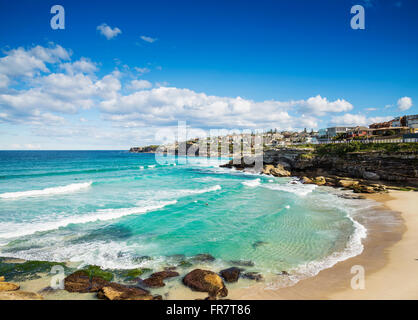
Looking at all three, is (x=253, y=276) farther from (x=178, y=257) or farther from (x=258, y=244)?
(x=178, y=257)

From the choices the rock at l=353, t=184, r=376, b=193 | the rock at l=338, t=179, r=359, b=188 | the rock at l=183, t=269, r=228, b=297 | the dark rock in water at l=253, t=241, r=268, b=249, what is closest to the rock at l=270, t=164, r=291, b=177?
the rock at l=338, t=179, r=359, b=188

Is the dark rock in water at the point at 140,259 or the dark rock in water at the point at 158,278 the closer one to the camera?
the dark rock in water at the point at 158,278

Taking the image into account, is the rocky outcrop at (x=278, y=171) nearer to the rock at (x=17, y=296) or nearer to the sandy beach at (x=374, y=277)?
the sandy beach at (x=374, y=277)

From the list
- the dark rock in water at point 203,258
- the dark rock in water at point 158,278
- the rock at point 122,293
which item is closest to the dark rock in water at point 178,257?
the dark rock in water at point 203,258

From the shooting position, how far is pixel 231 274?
30.9 ft

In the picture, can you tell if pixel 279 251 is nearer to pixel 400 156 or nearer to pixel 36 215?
pixel 36 215

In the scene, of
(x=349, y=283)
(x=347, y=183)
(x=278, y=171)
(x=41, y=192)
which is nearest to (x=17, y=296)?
(x=349, y=283)

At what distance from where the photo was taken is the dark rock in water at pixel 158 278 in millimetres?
8867

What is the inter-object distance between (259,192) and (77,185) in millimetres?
26668

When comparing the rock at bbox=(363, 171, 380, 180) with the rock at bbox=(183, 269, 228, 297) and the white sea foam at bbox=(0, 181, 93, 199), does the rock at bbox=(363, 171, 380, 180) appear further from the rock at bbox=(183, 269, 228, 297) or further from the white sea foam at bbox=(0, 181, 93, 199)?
the white sea foam at bbox=(0, 181, 93, 199)

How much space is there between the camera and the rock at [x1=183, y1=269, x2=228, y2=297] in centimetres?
809
